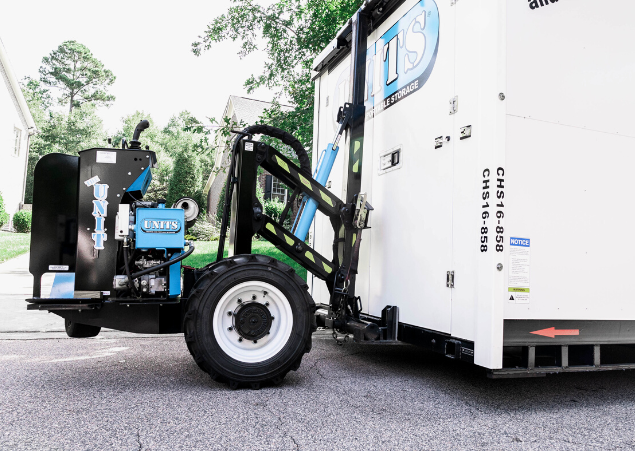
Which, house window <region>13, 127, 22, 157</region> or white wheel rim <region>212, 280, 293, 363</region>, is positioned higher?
house window <region>13, 127, 22, 157</region>

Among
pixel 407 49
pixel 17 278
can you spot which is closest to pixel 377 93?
pixel 407 49

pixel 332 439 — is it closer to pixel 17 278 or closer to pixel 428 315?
pixel 428 315

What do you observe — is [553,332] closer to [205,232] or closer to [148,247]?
[148,247]

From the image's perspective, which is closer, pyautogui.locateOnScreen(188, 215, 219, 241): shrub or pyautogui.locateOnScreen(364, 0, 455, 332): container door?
pyautogui.locateOnScreen(364, 0, 455, 332): container door

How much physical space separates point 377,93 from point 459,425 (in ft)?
10.3

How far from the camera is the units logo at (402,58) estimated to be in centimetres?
418

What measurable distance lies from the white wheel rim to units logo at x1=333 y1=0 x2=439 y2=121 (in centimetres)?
210

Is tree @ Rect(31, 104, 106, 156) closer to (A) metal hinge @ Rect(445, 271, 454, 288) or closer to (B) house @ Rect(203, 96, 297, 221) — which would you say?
(B) house @ Rect(203, 96, 297, 221)

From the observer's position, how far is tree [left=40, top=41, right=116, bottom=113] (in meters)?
56.4

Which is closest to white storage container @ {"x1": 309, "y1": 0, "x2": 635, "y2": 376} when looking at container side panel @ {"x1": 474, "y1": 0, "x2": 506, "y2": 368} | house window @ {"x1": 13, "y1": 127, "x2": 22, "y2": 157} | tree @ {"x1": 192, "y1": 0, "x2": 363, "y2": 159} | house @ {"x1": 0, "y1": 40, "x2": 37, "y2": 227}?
container side panel @ {"x1": 474, "y1": 0, "x2": 506, "y2": 368}

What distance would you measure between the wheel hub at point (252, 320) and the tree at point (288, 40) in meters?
7.44

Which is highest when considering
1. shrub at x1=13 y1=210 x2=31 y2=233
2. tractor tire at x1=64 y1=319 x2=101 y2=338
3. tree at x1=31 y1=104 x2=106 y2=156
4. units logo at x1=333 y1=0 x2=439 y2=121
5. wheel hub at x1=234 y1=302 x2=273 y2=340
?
tree at x1=31 y1=104 x2=106 y2=156

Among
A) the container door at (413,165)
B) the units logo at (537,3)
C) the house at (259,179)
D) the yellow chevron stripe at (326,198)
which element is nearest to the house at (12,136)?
the house at (259,179)

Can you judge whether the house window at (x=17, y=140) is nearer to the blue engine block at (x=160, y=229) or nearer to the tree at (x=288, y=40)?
the tree at (x=288, y=40)
